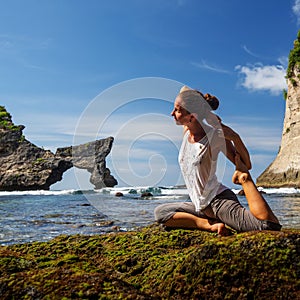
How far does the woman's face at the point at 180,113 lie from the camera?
159 inches

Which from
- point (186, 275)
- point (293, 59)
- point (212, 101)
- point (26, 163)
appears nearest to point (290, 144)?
point (293, 59)

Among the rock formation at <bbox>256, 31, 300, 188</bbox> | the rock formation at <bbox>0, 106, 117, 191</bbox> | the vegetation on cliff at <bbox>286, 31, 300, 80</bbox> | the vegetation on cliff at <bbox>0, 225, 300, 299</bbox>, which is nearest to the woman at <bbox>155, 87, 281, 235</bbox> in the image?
the vegetation on cliff at <bbox>0, 225, 300, 299</bbox>

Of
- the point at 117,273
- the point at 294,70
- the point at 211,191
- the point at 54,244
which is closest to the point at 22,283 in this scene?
the point at 117,273

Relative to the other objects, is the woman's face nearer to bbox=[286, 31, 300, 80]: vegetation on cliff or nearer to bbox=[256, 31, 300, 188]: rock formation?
bbox=[256, 31, 300, 188]: rock formation

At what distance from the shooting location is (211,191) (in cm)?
407

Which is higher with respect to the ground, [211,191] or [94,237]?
[211,191]

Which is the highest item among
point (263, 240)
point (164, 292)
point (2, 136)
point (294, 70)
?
point (294, 70)

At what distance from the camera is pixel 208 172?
4.03 m

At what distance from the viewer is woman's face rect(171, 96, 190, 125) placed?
13.3 ft

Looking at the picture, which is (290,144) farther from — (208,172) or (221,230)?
(221,230)

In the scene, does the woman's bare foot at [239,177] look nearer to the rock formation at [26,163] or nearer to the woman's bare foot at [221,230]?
the woman's bare foot at [221,230]

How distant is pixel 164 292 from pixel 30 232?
904 centimetres

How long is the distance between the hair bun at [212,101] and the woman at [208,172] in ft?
0.13

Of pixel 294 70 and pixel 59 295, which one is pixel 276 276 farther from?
pixel 294 70
